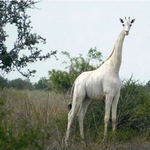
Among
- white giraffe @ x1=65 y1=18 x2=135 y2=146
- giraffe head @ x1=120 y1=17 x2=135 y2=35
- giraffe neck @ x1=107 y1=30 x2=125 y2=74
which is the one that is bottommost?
white giraffe @ x1=65 y1=18 x2=135 y2=146

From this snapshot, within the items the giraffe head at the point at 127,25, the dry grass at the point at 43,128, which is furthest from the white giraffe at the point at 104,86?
the dry grass at the point at 43,128

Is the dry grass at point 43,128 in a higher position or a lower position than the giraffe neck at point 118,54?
lower

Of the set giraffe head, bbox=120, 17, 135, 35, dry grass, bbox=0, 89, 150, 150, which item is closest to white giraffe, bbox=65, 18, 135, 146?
giraffe head, bbox=120, 17, 135, 35

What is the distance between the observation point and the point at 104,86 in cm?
917

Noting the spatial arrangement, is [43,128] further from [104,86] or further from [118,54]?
[118,54]

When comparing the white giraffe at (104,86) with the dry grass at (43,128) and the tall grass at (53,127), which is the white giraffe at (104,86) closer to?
the tall grass at (53,127)

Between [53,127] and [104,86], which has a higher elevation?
[104,86]

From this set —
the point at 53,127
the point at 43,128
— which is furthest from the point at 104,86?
the point at 43,128

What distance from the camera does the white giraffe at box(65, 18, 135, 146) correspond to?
908 centimetres

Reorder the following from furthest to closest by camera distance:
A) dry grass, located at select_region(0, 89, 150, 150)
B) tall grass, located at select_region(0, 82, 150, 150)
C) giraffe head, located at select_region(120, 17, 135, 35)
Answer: giraffe head, located at select_region(120, 17, 135, 35) → dry grass, located at select_region(0, 89, 150, 150) → tall grass, located at select_region(0, 82, 150, 150)

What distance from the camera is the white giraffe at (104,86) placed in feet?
29.8

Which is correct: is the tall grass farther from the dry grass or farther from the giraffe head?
the giraffe head

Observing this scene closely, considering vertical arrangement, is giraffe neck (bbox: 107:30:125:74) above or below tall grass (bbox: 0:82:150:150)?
above

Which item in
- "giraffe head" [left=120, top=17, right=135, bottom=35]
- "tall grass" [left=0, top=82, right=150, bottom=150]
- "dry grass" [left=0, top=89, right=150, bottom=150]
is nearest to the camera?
"tall grass" [left=0, top=82, right=150, bottom=150]
